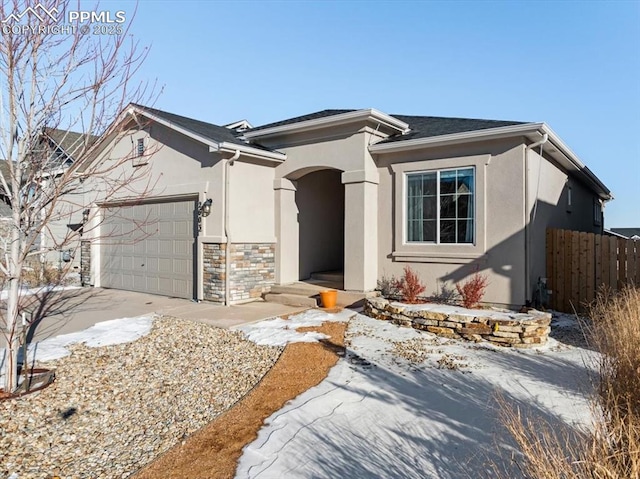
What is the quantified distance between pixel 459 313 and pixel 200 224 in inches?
245

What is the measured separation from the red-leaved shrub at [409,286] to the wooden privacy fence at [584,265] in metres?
3.09

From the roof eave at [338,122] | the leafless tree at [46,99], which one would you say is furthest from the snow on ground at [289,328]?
the roof eave at [338,122]

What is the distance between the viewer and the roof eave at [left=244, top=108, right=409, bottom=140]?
352 inches

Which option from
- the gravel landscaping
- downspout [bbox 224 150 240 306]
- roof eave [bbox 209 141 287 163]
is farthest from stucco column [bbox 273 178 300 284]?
the gravel landscaping

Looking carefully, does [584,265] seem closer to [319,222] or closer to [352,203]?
[352,203]

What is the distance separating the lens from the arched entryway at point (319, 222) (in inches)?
448

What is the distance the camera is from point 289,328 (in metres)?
7.49

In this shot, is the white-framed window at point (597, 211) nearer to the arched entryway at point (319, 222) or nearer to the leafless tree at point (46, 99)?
the arched entryway at point (319, 222)

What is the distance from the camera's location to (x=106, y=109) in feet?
15.3

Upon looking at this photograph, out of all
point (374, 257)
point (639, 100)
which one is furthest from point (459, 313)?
point (639, 100)

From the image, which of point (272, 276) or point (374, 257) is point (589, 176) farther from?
point (272, 276)

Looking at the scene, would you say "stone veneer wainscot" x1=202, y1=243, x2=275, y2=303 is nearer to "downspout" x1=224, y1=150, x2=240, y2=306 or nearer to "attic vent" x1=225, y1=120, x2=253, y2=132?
"downspout" x1=224, y1=150, x2=240, y2=306

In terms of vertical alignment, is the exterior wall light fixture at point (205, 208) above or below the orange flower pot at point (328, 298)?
above

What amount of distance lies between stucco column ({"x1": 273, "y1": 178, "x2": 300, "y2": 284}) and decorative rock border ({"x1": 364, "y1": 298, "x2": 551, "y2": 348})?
3.38m
